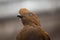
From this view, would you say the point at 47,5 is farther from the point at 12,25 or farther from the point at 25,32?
the point at 25,32

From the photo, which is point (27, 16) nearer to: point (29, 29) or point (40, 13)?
point (29, 29)

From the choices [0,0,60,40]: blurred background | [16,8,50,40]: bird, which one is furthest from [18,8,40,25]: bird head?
[0,0,60,40]: blurred background

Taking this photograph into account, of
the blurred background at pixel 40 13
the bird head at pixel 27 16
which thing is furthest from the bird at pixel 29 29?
the blurred background at pixel 40 13

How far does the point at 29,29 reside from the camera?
4.42ft

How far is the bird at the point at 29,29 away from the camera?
1304 millimetres

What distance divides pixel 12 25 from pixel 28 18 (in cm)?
132

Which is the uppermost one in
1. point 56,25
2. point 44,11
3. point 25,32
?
point 25,32

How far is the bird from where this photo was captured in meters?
1.30

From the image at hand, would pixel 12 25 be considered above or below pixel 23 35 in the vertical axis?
below

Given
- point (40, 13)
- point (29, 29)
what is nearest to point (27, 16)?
point (29, 29)

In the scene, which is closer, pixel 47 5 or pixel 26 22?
pixel 26 22

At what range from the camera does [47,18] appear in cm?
266

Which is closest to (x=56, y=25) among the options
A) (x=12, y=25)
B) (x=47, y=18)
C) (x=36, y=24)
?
(x=47, y=18)

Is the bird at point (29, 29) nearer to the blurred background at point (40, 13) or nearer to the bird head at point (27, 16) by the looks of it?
the bird head at point (27, 16)
